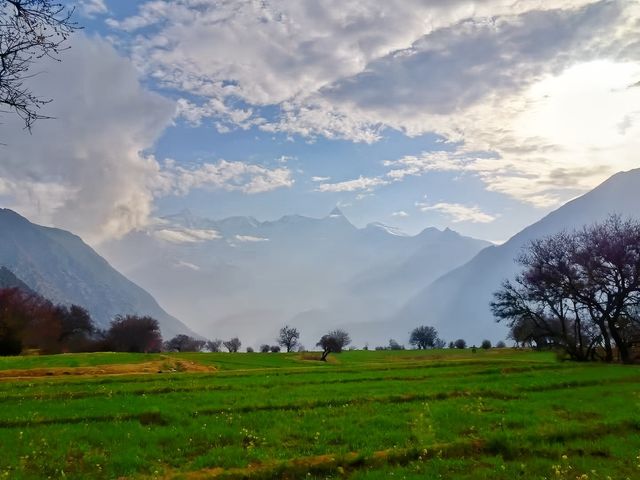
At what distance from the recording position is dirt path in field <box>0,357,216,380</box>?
156 feet

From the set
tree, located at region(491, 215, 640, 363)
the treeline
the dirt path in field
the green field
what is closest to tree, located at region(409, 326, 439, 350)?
the treeline

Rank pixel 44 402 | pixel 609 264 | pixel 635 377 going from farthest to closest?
pixel 609 264
pixel 635 377
pixel 44 402

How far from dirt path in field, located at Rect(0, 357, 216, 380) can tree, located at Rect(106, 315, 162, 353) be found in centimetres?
6508

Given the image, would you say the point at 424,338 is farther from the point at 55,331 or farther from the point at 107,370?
the point at 107,370

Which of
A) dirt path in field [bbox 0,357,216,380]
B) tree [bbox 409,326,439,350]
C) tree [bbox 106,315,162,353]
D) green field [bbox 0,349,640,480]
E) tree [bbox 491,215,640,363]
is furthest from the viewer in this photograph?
tree [bbox 409,326,439,350]

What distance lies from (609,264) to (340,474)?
54.1 m

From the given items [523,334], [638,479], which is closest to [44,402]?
[638,479]

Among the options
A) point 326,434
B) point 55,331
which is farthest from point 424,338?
point 326,434

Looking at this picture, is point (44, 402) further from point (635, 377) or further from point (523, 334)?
point (523, 334)

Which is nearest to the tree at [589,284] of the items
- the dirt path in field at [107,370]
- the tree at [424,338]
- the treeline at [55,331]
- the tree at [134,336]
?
the dirt path in field at [107,370]

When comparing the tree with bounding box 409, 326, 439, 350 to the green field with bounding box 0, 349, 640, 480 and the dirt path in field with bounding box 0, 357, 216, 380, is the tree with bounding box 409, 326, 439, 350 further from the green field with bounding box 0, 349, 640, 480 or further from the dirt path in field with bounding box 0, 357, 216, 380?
the green field with bounding box 0, 349, 640, 480

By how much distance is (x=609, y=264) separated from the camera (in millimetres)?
55656

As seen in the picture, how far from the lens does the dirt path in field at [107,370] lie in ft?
156

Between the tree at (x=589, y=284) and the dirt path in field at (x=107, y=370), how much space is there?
4252cm
